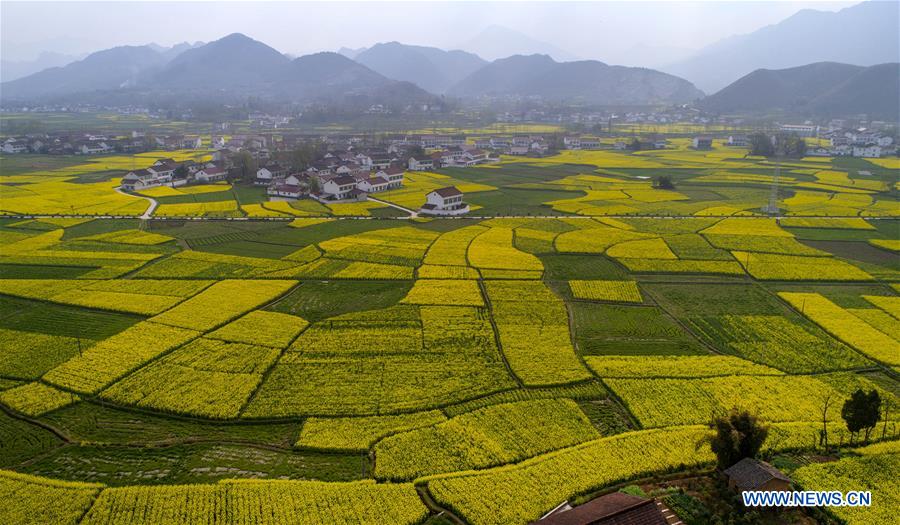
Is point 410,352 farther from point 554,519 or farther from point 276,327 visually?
point 554,519

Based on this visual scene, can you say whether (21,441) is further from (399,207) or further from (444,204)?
(399,207)

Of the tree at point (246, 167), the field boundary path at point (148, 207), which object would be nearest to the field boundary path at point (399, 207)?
the tree at point (246, 167)

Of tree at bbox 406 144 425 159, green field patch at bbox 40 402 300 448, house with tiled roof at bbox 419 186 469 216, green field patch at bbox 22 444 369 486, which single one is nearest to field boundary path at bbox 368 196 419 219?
→ house with tiled roof at bbox 419 186 469 216

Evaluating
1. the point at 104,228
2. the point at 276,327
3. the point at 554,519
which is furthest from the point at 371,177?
the point at 554,519

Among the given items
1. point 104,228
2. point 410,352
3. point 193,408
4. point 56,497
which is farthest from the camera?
point 104,228

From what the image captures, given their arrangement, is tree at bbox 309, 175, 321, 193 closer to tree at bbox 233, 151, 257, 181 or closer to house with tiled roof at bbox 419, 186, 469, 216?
tree at bbox 233, 151, 257, 181
